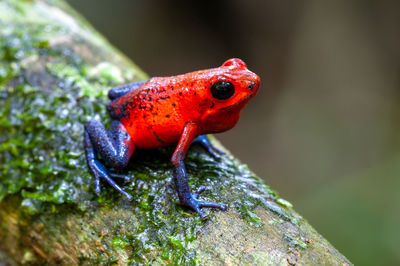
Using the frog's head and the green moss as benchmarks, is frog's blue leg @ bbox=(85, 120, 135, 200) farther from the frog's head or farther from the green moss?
the frog's head

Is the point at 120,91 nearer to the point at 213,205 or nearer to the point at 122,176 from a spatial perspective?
the point at 122,176

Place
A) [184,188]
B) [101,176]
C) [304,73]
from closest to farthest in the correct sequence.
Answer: [184,188]
[101,176]
[304,73]

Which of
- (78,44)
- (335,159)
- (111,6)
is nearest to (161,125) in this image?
(78,44)

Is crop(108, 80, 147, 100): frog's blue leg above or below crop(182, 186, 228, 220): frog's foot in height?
above

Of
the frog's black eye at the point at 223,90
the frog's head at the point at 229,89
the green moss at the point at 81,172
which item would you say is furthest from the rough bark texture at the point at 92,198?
the frog's black eye at the point at 223,90

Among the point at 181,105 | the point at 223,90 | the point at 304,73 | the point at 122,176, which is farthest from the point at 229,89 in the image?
the point at 304,73

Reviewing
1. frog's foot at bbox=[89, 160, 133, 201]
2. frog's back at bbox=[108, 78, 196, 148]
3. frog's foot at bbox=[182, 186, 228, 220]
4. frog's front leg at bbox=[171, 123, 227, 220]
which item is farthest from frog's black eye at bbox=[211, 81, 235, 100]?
frog's foot at bbox=[89, 160, 133, 201]
